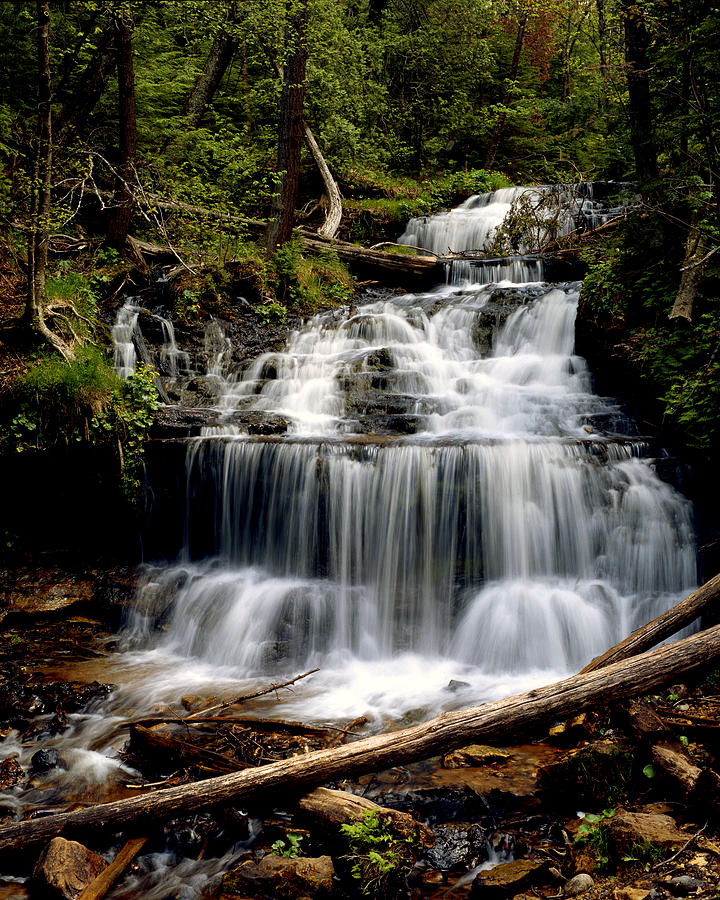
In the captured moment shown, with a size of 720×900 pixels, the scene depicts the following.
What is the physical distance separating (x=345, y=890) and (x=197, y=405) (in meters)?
7.63

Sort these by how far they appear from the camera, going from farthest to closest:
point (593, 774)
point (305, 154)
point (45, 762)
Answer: point (305, 154)
point (45, 762)
point (593, 774)

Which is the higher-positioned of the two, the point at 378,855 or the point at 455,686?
the point at 378,855

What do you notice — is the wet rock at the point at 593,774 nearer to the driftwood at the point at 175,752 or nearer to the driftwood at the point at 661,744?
the driftwood at the point at 661,744

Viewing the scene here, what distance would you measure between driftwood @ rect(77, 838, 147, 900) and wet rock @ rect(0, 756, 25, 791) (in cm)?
137

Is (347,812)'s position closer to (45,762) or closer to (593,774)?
(593,774)

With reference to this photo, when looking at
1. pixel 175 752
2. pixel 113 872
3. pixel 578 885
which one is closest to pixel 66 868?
pixel 113 872

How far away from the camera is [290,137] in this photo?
13.4 meters

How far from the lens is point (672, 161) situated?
11.1 meters

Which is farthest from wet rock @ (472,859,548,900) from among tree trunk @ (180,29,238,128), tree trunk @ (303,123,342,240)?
tree trunk @ (180,29,238,128)

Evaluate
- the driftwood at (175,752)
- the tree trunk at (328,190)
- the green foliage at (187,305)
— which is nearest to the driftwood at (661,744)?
the driftwood at (175,752)

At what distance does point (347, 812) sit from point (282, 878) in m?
0.47

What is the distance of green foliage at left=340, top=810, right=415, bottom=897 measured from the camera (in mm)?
3236

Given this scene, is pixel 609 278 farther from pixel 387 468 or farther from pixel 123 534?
pixel 123 534

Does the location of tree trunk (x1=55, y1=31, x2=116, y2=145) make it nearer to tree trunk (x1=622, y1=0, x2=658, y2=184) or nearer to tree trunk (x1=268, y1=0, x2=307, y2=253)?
tree trunk (x1=268, y1=0, x2=307, y2=253)
